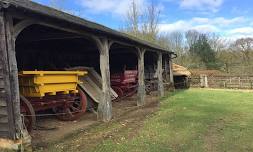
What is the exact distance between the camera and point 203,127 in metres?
8.70

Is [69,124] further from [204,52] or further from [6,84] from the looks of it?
[204,52]

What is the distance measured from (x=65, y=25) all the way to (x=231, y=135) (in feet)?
Result: 15.9

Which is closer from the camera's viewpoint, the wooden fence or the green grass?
the green grass

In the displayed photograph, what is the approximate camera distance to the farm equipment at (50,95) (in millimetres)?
7738

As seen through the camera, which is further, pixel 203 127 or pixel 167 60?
pixel 167 60

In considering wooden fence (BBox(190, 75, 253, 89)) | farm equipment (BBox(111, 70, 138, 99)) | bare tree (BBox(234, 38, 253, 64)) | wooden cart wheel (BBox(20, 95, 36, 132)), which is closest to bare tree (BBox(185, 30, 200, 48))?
bare tree (BBox(234, 38, 253, 64))

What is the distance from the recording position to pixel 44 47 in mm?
13039

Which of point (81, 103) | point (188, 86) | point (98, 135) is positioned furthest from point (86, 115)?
point (188, 86)

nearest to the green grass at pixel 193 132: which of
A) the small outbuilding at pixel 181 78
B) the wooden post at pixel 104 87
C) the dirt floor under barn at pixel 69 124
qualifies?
the dirt floor under barn at pixel 69 124

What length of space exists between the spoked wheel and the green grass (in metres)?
2.16

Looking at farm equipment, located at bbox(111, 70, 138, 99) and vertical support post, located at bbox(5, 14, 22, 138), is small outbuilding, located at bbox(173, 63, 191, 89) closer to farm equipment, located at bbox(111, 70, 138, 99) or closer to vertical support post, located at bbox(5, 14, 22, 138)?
farm equipment, located at bbox(111, 70, 138, 99)

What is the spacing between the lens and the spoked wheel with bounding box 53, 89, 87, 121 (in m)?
9.97

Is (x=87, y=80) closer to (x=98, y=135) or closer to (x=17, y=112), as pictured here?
(x=98, y=135)

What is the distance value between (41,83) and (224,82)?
17.0 metres
